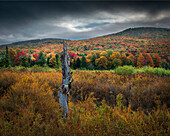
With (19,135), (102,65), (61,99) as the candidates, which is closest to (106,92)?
(61,99)

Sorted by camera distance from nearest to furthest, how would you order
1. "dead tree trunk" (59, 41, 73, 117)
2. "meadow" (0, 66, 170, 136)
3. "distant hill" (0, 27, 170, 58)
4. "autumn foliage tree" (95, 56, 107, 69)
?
"meadow" (0, 66, 170, 136)
"dead tree trunk" (59, 41, 73, 117)
"autumn foliage tree" (95, 56, 107, 69)
"distant hill" (0, 27, 170, 58)

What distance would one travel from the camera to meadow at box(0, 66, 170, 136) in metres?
1.95

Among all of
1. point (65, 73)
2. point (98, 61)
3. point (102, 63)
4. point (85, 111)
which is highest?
point (65, 73)

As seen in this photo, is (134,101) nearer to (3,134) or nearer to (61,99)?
(61,99)

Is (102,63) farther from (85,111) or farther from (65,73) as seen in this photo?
(65,73)

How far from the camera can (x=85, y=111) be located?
2.83 meters

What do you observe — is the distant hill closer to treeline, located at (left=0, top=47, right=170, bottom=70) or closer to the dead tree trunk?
treeline, located at (left=0, top=47, right=170, bottom=70)

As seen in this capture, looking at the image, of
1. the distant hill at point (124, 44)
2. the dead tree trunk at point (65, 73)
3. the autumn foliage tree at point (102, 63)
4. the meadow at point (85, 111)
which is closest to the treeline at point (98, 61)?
the autumn foliage tree at point (102, 63)

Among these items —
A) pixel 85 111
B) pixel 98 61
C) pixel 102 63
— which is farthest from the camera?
pixel 98 61

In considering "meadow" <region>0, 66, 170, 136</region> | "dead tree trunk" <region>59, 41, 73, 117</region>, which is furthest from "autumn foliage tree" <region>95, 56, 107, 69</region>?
"dead tree trunk" <region>59, 41, 73, 117</region>

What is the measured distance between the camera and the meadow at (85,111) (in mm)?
1953

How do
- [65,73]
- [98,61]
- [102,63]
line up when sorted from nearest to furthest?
[65,73], [102,63], [98,61]

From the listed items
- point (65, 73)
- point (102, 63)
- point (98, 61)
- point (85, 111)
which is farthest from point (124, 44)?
point (65, 73)

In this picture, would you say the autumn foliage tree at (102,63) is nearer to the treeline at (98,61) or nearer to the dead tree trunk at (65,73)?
the treeline at (98,61)
